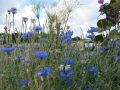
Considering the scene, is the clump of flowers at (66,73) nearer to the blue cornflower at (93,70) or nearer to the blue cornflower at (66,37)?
the blue cornflower at (93,70)

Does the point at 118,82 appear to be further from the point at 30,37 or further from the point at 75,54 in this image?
the point at 30,37

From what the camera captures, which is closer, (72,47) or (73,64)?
(73,64)

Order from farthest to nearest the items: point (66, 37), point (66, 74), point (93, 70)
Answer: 1. point (66, 37)
2. point (93, 70)
3. point (66, 74)

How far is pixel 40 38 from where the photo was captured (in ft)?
11.5

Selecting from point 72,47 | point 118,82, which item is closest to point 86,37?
point 72,47

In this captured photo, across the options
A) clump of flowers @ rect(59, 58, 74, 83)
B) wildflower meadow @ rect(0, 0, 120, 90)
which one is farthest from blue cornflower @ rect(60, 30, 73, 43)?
clump of flowers @ rect(59, 58, 74, 83)

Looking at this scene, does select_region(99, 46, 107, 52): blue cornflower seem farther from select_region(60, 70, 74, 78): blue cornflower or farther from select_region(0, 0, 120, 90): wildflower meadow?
select_region(60, 70, 74, 78): blue cornflower

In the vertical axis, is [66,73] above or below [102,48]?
below

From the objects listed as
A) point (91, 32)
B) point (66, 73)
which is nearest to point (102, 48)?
point (91, 32)

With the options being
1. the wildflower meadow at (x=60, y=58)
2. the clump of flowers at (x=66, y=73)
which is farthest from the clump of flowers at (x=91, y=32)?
the clump of flowers at (x=66, y=73)

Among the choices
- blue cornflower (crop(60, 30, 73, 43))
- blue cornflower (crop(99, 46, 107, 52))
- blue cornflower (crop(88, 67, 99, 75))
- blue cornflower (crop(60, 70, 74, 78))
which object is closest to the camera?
blue cornflower (crop(60, 70, 74, 78))

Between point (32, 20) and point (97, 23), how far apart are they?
87 centimetres

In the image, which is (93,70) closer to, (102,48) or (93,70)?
(93,70)

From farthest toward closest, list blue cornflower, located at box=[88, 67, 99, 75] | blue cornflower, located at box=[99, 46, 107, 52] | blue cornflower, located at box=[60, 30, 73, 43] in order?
blue cornflower, located at box=[99, 46, 107, 52]
blue cornflower, located at box=[60, 30, 73, 43]
blue cornflower, located at box=[88, 67, 99, 75]
